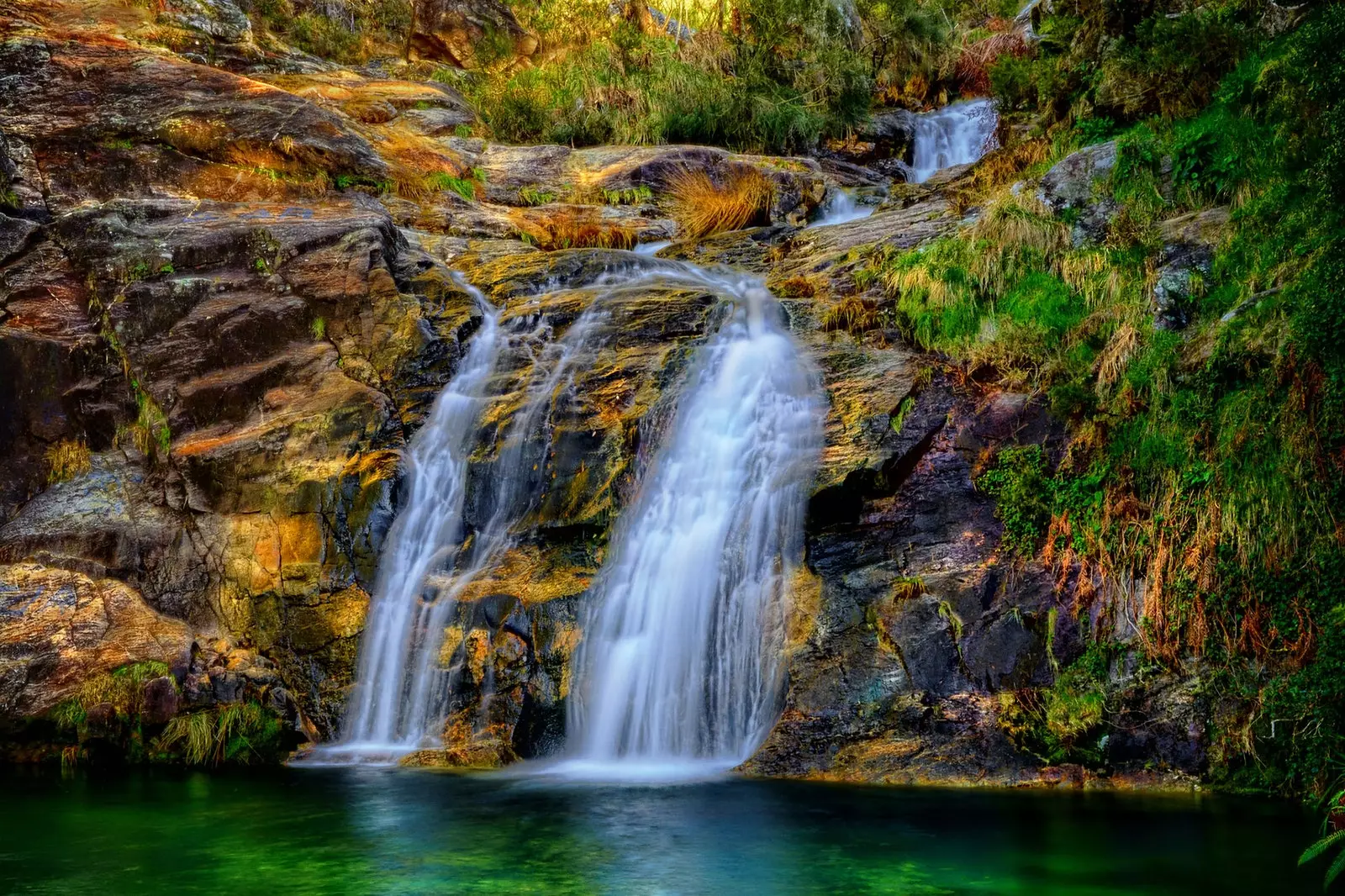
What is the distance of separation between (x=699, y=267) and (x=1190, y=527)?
26.9 feet

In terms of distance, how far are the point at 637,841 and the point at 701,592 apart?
3.10 meters

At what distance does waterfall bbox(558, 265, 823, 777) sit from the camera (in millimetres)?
8602

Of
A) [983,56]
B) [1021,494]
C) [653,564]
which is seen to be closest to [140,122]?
[653,564]

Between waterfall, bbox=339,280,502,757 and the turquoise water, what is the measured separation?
128cm

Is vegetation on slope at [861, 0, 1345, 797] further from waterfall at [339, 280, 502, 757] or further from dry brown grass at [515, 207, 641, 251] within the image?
dry brown grass at [515, 207, 641, 251]

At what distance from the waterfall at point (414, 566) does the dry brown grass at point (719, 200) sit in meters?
5.66

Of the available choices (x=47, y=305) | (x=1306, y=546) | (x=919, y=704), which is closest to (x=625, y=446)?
(x=919, y=704)

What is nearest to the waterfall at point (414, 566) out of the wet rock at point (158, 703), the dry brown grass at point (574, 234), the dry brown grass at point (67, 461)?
the wet rock at point (158, 703)

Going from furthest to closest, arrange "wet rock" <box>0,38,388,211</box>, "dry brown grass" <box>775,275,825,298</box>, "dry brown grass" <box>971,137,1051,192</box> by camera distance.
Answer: "dry brown grass" <box>971,137,1051,192</box>
"wet rock" <box>0,38,388,211</box>
"dry brown grass" <box>775,275,825,298</box>

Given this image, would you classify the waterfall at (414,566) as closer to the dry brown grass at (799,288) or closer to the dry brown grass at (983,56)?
the dry brown grass at (799,288)

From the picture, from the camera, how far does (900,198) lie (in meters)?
16.8

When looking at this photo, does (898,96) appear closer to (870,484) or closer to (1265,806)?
(870,484)

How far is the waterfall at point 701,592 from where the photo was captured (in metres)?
8.60

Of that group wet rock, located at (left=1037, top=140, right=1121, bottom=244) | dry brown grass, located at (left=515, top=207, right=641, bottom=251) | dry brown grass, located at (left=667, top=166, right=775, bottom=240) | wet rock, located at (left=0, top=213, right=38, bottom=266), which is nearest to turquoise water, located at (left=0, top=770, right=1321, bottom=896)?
wet rock, located at (left=1037, top=140, right=1121, bottom=244)
